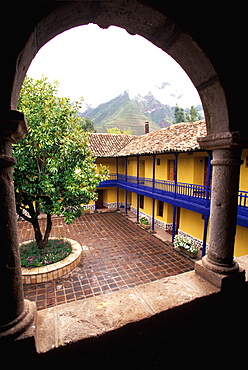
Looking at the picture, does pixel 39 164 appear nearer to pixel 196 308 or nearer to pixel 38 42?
pixel 38 42

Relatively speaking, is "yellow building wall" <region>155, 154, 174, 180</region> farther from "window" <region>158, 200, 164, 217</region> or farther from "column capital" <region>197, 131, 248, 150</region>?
"column capital" <region>197, 131, 248, 150</region>

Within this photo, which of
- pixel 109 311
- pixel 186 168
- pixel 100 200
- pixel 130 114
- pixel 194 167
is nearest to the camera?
pixel 109 311

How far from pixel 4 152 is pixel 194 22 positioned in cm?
228

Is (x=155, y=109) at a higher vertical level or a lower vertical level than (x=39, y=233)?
higher

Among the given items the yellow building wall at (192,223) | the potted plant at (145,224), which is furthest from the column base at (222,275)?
the potted plant at (145,224)

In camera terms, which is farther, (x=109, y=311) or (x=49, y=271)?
(x=49, y=271)

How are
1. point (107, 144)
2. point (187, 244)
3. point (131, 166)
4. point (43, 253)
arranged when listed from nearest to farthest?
point (43, 253) → point (187, 244) → point (131, 166) → point (107, 144)

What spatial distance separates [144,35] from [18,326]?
3.12 metres

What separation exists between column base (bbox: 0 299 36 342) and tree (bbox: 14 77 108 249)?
560 centimetres

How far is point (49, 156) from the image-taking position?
25.0 feet

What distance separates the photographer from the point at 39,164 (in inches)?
309

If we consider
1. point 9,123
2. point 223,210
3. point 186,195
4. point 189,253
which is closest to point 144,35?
point 9,123

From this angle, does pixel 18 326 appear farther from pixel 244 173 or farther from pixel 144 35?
pixel 244 173

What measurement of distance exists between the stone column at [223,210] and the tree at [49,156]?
5648 millimetres
